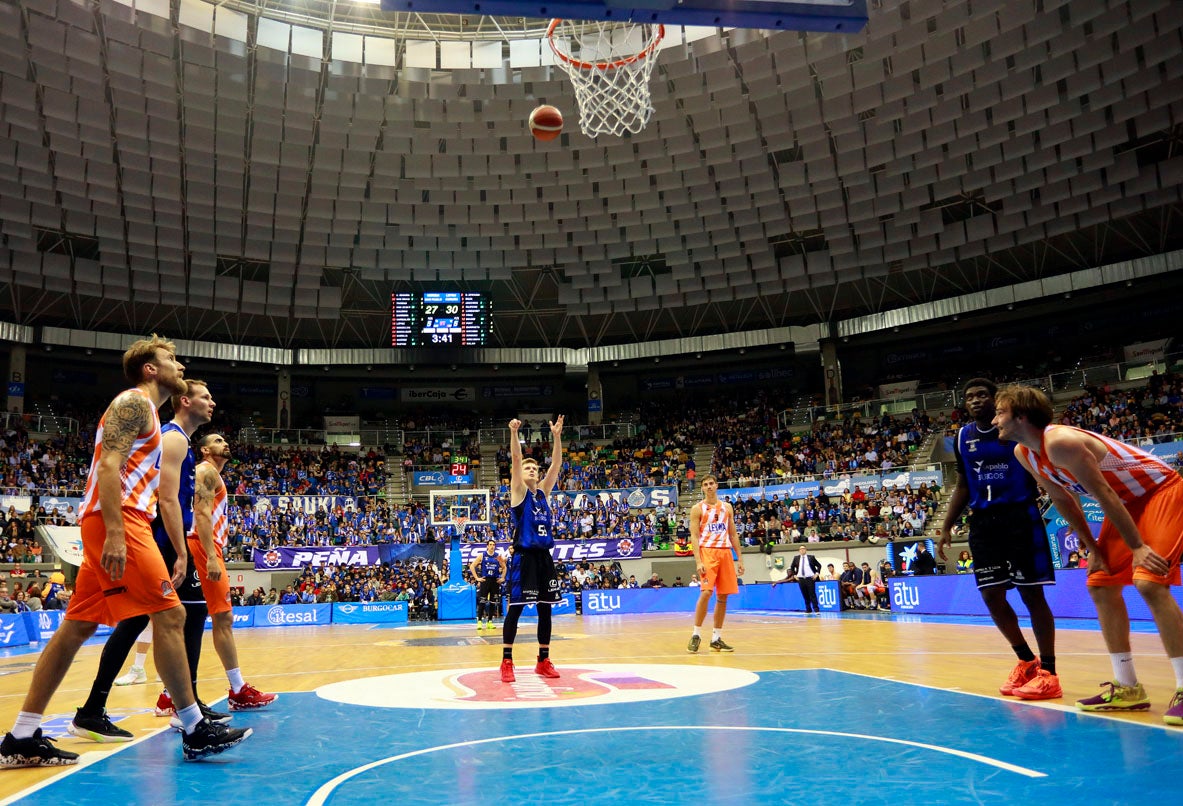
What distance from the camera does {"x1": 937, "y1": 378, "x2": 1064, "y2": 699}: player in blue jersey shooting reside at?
20.0ft

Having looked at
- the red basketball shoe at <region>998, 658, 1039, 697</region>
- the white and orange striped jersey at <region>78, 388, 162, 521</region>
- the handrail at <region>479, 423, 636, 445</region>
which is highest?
the handrail at <region>479, 423, 636, 445</region>

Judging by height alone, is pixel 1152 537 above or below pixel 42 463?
below

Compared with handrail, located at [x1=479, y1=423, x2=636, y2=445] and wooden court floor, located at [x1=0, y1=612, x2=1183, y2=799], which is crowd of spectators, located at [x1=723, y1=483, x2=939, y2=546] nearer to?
handrail, located at [x1=479, y1=423, x2=636, y2=445]

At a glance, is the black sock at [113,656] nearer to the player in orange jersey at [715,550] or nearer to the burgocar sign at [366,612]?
the player in orange jersey at [715,550]

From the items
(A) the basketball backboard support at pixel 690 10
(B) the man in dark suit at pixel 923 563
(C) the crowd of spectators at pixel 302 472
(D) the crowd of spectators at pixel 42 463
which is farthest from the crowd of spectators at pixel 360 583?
(A) the basketball backboard support at pixel 690 10

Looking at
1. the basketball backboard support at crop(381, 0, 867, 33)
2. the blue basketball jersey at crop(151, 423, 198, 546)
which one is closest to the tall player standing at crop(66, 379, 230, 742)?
the blue basketball jersey at crop(151, 423, 198, 546)

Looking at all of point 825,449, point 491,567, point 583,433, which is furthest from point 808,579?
point 583,433

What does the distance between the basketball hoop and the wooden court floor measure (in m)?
11.4

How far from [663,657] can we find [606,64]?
14017 millimetres

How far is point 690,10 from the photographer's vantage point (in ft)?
22.1

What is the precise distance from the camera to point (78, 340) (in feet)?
118

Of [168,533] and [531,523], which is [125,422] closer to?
[168,533]

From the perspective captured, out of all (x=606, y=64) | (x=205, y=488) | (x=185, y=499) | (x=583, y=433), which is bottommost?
(x=185, y=499)

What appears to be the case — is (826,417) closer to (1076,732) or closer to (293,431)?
(293,431)
